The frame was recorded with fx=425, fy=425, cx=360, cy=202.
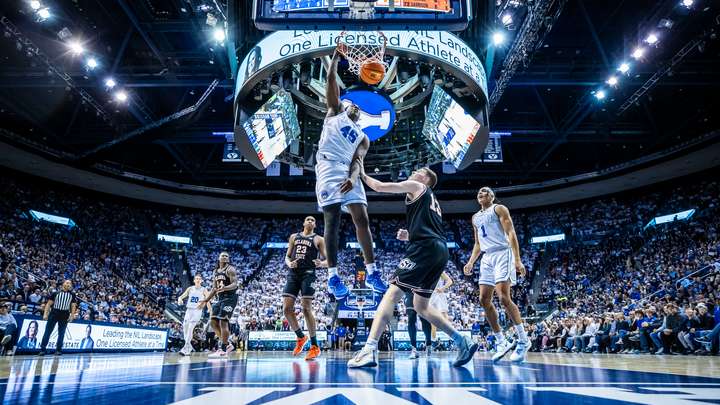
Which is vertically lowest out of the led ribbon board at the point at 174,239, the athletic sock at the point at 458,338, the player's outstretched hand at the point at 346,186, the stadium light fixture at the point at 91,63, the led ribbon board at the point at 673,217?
the athletic sock at the point at 458,338

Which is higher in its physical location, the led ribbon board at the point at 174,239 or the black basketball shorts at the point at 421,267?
the led ribbon board at the point at 174,239

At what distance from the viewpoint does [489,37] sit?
9.55 metres

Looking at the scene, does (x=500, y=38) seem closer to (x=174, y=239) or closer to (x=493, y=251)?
(x=493, y=251)

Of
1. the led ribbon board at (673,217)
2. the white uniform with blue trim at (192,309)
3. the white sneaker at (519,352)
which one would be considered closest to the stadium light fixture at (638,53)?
the white sneaker at (519,352)

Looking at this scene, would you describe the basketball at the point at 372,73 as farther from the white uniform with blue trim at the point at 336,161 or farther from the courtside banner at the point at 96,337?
the courtside banner at the point at 96,337

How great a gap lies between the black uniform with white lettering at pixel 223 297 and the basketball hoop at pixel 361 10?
5.04 metres

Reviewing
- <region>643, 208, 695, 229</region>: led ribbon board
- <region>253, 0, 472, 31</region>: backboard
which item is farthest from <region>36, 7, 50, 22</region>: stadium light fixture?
<region>643, 208, 695, 229</region>: led ribbon board

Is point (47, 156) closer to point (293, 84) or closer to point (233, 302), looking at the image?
point (293, 84)

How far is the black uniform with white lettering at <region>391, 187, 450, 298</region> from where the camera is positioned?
394 centimetres

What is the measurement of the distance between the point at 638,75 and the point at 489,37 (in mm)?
8852

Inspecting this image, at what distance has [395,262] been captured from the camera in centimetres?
2712

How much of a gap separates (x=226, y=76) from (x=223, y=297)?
30.1 feet

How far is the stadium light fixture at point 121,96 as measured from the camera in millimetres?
15883

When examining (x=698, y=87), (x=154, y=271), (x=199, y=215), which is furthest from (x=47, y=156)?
(x=698, y=87)
